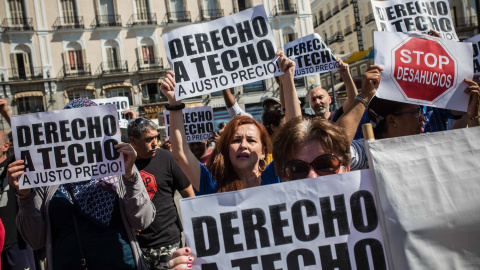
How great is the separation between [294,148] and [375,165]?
1.69 ft

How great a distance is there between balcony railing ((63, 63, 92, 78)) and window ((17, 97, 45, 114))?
2.70 m

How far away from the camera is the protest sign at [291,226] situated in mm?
1815

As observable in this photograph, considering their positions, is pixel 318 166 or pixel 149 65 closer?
pixel 318 166

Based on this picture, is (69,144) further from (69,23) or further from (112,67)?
(69,23)

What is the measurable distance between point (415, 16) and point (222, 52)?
2.17 m

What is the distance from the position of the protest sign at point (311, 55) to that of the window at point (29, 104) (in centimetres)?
3041

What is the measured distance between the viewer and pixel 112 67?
34.0 metres

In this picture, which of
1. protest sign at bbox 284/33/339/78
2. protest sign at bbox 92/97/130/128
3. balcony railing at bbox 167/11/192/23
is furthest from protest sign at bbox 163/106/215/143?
balcony railing at bbox 167/11/192/23

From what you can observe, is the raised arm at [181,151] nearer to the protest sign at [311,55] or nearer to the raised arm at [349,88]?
the raised arm at [349,88]

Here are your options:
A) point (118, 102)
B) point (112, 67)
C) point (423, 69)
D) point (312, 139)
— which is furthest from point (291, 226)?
point (112, 67)

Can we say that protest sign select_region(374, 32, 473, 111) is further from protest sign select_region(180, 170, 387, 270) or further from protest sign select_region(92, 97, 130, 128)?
protest sign select_region(92, 97, 130, 128)

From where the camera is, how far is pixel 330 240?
182 centimetres

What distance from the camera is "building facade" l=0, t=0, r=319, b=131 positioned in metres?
32.5

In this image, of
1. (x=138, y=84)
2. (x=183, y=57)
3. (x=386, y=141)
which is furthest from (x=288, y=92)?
(x=138, y=84)
